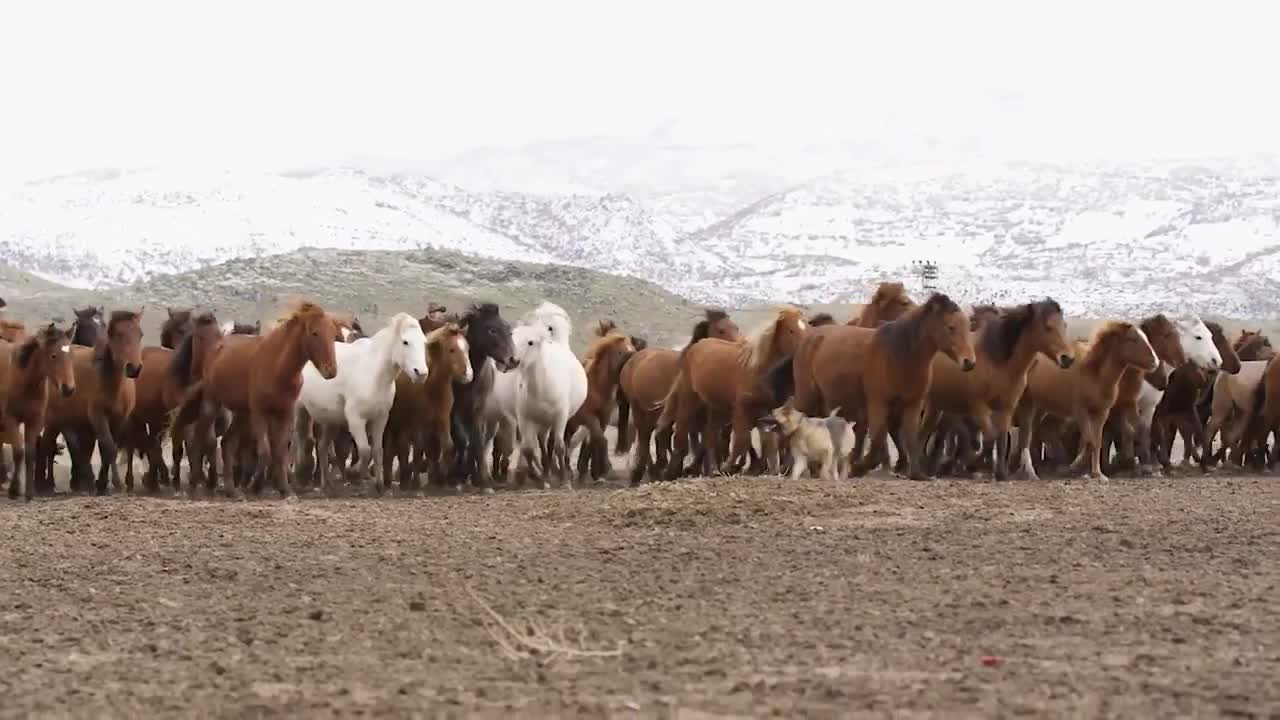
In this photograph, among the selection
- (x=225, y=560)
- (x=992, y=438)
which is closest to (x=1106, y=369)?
(x=992, y=438)

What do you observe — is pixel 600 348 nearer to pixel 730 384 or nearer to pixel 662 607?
pixel 730 384

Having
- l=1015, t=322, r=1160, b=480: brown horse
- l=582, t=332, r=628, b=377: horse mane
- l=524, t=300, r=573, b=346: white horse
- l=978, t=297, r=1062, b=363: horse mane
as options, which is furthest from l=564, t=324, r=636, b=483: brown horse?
l=978, t=297, r=1062, b=363: horse mane

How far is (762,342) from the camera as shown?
1798 centimetres

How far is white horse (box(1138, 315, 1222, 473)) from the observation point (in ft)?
63.0

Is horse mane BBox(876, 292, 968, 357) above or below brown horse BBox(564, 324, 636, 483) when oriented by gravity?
above

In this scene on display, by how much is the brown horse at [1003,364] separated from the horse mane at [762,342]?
1802mm

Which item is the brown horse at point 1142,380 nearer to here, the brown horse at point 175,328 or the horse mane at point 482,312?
the horse mane at point 482,312

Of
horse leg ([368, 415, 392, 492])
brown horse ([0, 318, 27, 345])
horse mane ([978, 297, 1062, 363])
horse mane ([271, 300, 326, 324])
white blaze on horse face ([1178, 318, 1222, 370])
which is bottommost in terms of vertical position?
horse leg ([368, 415, 392, 492])

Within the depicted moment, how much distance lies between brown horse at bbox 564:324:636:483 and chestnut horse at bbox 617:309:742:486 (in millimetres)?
189

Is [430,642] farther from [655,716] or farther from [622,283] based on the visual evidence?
[622,283]

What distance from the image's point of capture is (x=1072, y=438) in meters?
20.9

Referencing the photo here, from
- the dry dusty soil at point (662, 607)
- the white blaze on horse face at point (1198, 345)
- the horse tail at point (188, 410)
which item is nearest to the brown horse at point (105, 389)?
the horse tail at point (188, 410)

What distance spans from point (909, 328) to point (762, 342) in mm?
2248

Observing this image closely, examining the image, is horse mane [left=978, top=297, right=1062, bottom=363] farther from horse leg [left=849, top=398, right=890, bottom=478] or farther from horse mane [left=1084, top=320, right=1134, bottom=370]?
horse leg [left=849, top=398, right=890, bottom=478]
